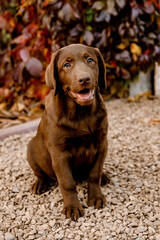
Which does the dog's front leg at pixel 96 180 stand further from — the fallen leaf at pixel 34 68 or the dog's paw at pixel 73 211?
the fallen leaf at pixel 34 68

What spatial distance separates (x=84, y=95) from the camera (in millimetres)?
2318

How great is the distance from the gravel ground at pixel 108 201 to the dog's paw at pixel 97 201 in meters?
0.04

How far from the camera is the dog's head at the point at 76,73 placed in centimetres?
226

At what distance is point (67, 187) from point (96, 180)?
282mm

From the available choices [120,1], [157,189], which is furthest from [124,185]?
[120,1]

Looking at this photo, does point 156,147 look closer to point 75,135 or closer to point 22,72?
point 75,135

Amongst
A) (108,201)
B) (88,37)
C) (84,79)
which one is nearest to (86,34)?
(88,37)

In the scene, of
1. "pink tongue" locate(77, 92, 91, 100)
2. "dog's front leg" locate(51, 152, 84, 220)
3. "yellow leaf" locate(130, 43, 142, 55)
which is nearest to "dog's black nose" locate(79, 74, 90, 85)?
"pink tongue" locate(77, 92, 91, 100)

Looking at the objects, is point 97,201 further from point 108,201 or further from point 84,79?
point 84,79

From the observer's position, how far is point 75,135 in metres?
2.41

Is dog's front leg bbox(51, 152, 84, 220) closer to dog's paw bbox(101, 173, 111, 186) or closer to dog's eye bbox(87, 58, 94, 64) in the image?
dog's paw bbox(101, 173, 111, 186)

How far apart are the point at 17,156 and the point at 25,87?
2075 mm

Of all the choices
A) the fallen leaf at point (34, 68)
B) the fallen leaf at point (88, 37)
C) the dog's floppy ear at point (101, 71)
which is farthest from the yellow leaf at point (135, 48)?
the dog's floppy ear at point (101, 71)

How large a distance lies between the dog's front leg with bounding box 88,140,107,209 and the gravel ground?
0.08 meters
